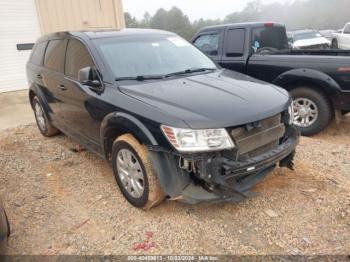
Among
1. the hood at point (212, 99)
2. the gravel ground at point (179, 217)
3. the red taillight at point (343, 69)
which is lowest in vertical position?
the gravel ground at point (179, 217)

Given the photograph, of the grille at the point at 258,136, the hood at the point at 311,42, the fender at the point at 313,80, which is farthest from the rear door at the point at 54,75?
the hood at the point at 311,42

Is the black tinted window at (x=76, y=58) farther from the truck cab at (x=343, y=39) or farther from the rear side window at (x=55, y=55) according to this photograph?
the truck cab at (x=343, y=39)

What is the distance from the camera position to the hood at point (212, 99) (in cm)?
250

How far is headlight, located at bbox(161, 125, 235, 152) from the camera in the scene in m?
2.42

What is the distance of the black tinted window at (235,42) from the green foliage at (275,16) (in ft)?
119

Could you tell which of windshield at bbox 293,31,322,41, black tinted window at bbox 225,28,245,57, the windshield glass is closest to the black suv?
black tinted window at bbox 225,28,245,57

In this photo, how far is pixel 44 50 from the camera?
187 inches

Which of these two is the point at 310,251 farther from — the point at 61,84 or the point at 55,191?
the point at 61,84

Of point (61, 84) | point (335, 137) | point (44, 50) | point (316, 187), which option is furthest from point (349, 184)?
point (44, 50)

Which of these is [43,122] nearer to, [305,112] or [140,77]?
[140,77]

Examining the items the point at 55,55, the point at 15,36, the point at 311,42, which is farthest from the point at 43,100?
the point at 311,42

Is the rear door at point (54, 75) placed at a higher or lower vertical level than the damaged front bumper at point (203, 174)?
higher

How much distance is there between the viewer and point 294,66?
4859mm

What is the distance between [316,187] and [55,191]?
295cm
